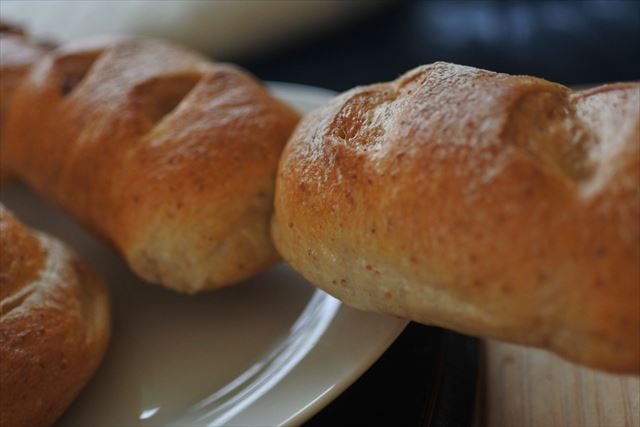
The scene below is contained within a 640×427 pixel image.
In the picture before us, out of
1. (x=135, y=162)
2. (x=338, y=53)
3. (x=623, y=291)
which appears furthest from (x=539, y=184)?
(x=338, y=53)

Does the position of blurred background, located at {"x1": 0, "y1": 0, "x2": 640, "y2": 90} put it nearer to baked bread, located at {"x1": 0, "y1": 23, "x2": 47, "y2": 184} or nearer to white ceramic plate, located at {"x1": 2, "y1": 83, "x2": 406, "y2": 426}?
baked bread, located at {"x1": 0, "y1": 23, "x2": 47, "y2": 184}

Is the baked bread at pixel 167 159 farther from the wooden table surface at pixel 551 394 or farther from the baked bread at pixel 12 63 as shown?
the wooden table surface at pixel 551 394

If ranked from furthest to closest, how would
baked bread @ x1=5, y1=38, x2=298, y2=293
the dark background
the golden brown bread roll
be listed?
the dark background → baked bread @ x1=5, y1=38, x2=298, y2=293 → the golden brown bread roll

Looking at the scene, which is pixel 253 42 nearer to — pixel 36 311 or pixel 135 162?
pixel 135 162

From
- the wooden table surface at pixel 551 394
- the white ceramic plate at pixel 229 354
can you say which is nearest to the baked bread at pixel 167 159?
the white ceramic plate at pixel 229 354

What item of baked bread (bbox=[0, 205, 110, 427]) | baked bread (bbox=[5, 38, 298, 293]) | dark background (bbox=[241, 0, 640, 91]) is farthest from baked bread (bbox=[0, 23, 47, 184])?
dark background (bbox=[241, 0, 640, 91])

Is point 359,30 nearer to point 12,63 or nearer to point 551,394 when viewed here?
point 12,63
